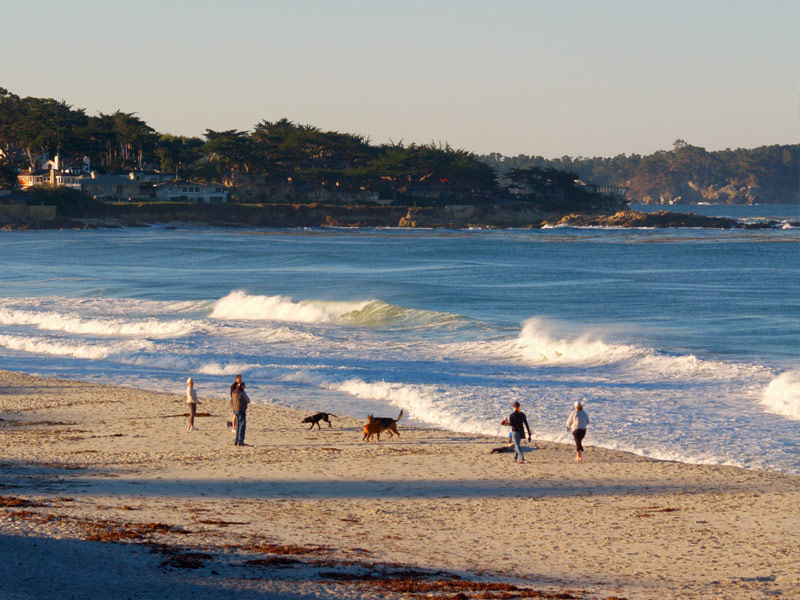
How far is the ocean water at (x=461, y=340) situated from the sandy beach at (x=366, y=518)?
2.68 m

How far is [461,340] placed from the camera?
29.9m

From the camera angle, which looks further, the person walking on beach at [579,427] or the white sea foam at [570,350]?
the white sea foam at [570,350]

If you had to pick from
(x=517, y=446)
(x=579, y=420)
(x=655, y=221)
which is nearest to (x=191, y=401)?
(x=517, y=446)

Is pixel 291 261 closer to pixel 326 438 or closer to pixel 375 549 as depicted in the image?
pixel 326 438

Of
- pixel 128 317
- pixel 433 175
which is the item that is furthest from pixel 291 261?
pixel 433 175

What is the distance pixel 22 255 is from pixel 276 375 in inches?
2275

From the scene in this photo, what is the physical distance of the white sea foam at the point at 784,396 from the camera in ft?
61.2

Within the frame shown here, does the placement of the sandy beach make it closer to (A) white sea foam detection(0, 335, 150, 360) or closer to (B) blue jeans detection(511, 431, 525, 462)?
(B) blue jeans detection(511, 431, 525, 462)

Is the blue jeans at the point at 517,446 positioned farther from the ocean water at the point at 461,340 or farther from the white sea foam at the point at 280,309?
the white sea foam at the point at 280,309

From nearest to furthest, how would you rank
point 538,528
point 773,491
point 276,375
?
point 538,528
point 773,491
point 276,375

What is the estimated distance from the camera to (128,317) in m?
35.8

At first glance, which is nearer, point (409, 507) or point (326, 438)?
point (409, 507)

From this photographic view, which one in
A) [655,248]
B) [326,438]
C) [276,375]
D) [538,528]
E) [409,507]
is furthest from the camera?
[655,248]

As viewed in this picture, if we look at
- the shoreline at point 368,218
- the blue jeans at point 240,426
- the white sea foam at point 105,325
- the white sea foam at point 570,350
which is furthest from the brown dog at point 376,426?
the shoreline at point 368,218
